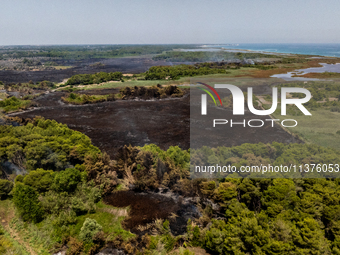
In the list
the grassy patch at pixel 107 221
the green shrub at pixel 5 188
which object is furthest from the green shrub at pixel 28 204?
the green shrub at pixel 5 188

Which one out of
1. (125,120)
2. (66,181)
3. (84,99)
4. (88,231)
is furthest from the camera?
(84,99)

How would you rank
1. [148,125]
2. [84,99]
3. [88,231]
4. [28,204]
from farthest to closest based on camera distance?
1. [84,99]
2. [148,125]
3. [28,204]
4. [88,231]

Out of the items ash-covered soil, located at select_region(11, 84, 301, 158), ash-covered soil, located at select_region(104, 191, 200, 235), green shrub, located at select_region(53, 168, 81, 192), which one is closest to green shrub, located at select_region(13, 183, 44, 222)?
green shrub, located at select_region(53, 168, 81, 192)

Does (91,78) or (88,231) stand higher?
(91,78)

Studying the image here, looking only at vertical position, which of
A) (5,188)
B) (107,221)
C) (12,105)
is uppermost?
(12,105)

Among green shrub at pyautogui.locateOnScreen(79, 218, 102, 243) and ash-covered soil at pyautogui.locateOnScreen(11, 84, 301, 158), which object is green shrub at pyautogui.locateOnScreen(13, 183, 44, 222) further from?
ash-covered soil at pyautogui.locateOnScreen(11, 84, 301, 158)

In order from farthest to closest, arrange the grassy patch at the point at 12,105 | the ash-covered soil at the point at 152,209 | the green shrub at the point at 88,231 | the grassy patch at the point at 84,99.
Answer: the grassy patch at the point at 84,99
the grassy patch at the point at 12,105
the ash-covered soil at the point at 152,209
the green shrub at the point at 88,231

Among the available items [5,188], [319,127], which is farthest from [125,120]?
[319,127]

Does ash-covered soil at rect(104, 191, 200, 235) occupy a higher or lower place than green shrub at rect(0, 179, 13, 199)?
lower

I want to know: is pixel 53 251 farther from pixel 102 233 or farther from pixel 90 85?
pixel 90 85

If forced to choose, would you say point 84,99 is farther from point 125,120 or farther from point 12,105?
point 125,120

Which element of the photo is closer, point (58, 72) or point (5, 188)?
point (5, 188)

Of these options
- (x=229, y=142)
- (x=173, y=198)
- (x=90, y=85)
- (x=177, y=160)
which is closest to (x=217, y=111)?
(x=229, y=142)

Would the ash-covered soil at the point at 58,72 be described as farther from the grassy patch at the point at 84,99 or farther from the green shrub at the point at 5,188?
the green shrub at the point at 5,188
